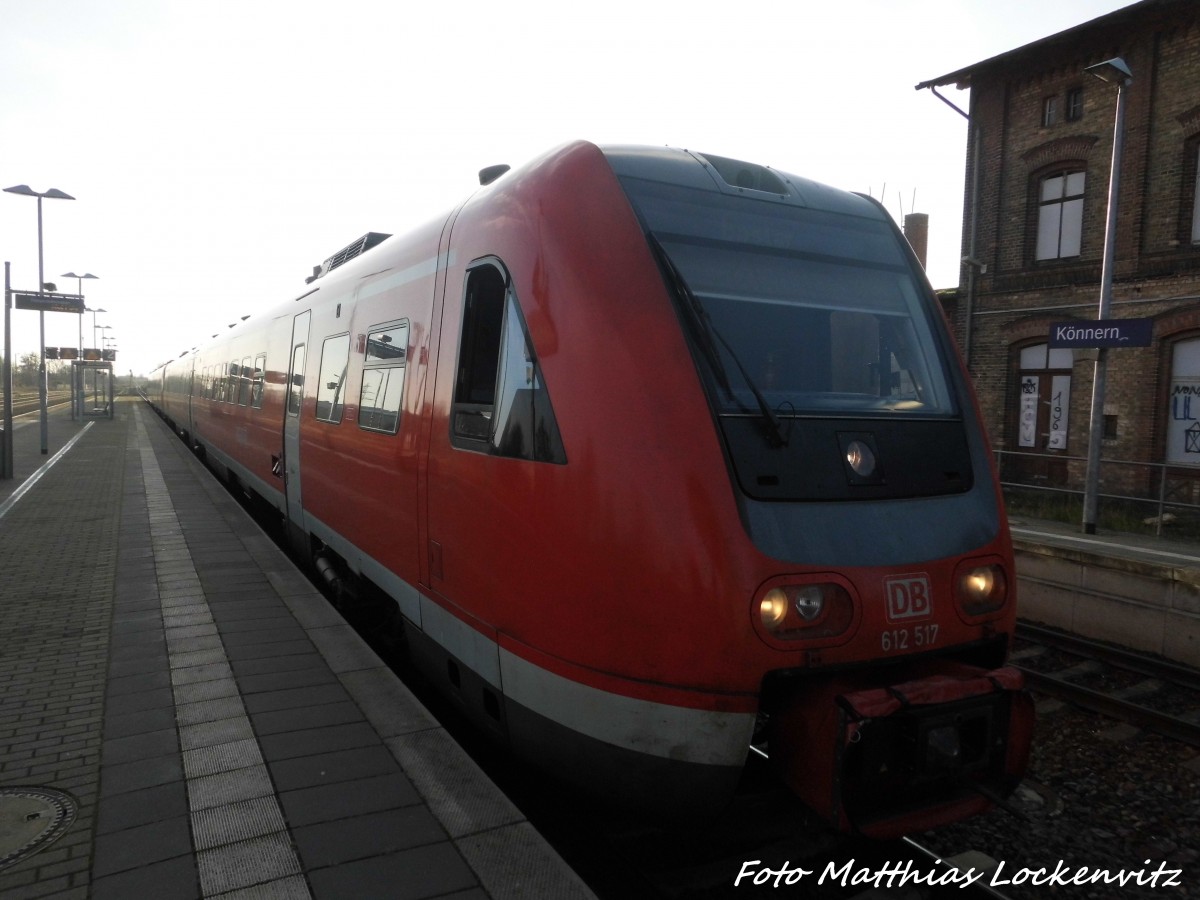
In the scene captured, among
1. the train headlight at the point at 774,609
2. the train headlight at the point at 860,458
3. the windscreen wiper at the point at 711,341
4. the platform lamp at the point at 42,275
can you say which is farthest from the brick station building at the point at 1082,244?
the platform lamp at the point at 42,275

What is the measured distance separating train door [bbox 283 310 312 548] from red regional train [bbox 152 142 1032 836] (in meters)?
3.77

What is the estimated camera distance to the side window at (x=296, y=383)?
777 cm

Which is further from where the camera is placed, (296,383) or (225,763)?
(296,383)

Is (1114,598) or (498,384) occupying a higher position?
(498,384)

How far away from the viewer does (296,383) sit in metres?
7.99

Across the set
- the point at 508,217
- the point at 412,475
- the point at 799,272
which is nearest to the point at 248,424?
the point at 412,475

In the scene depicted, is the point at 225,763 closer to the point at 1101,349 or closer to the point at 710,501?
the point at 710,501

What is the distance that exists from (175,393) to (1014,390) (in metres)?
28.5

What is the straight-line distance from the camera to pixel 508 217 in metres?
3.76

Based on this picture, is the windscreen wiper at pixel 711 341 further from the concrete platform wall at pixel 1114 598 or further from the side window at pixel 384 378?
the concrete platform wall at pixel 1114 598

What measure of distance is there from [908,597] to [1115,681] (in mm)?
4725

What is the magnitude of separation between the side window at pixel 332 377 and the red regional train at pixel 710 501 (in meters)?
2.15

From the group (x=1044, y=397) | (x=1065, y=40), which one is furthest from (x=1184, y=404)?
(x=1065, y=40)

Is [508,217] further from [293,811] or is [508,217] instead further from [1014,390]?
[1014,390]
